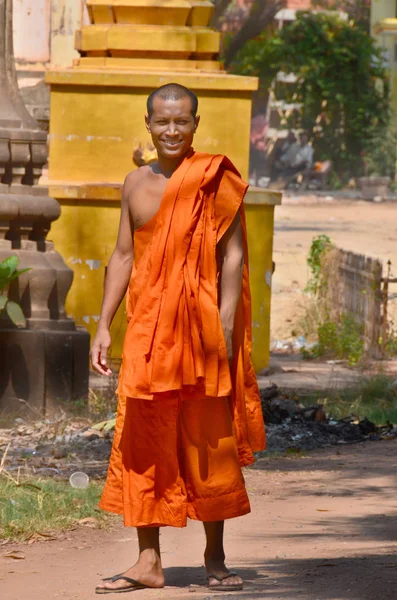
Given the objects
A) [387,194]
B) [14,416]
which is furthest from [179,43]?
[387,194]

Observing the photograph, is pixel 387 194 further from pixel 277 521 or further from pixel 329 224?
pixel 277 521

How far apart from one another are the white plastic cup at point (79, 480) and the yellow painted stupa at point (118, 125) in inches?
138

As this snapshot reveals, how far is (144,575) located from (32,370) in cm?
A: 360

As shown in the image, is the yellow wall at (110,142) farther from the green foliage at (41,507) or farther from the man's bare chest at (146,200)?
the man's bare chest at (146,200)

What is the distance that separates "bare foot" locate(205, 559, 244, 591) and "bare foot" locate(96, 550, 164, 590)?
0.54ft

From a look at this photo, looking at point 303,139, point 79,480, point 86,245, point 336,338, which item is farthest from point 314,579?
point 303,139

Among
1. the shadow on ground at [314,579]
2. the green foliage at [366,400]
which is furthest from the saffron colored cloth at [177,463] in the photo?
the green foliage at [366,400]

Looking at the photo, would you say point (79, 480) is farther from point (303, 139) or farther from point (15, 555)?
point (303, 139)

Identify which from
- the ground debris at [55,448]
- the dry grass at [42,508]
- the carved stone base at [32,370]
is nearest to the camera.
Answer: the dry grass at [42,508]

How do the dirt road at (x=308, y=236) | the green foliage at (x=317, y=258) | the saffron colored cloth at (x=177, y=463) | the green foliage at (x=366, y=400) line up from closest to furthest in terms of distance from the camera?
the saffron colored cloth at (x=177, y=463), the green foliage at (x=366, y=400), the green foliage at (x=317, y=258), the dirt road at (x=308, y=236)

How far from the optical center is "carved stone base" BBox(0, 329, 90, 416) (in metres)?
7.77

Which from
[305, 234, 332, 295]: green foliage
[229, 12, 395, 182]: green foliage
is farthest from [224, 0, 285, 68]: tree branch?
[305, 234, 332, 295]: green foliage

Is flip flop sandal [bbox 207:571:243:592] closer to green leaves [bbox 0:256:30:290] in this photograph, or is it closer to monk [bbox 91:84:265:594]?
monk [bbox 91:84:265:594]

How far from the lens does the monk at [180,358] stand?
13.9ft
